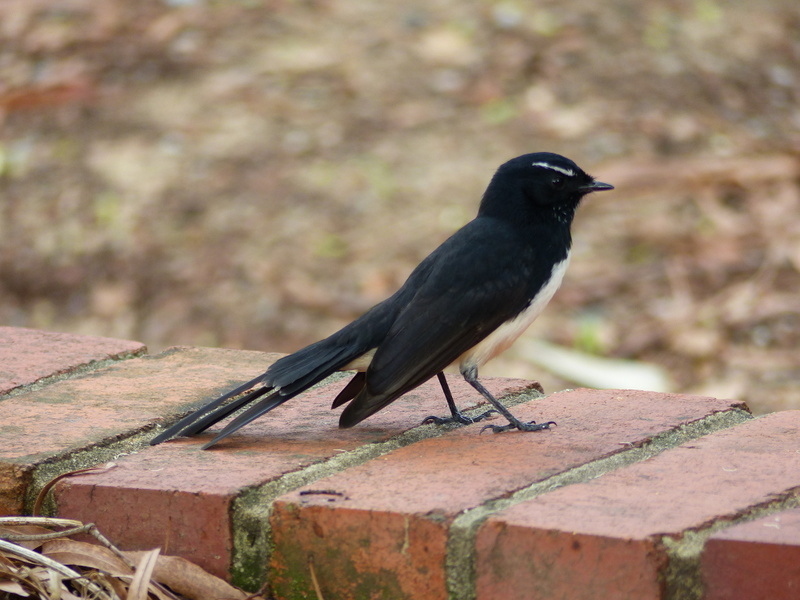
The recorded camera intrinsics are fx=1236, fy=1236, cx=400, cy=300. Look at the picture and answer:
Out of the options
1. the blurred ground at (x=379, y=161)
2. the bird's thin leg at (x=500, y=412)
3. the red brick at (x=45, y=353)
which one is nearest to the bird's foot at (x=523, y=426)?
the bird's thin leg at (x=500, y=412)

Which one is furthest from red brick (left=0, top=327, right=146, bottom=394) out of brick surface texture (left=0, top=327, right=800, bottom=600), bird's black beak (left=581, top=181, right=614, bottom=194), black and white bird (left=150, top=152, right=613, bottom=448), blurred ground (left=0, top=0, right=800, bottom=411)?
blurred ground (left=0, top=0, right=800, bottom=411)

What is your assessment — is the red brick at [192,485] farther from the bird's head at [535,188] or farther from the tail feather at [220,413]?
the bird's head at [535,188]

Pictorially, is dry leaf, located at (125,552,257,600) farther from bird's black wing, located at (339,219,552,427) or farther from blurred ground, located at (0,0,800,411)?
blurred ground, located at (0,0,800,411)

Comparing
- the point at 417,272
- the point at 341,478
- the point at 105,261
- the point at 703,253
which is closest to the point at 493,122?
→ the point at 703,253

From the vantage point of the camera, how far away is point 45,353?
3.02m

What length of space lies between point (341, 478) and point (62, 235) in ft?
12.8

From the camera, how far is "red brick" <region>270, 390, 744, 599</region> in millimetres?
1938

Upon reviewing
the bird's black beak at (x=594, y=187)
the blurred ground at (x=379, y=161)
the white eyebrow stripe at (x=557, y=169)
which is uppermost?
the white eyebrow stripe at (x=557, y=169)

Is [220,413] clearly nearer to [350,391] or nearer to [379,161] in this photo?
[350,391]

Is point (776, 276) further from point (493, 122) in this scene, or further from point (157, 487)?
point (157, 487)

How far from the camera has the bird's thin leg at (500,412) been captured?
8.49 feet

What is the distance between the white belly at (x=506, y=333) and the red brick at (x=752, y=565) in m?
1.16

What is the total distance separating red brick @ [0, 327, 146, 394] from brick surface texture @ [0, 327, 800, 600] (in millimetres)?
23

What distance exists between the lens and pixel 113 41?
7.01 m
